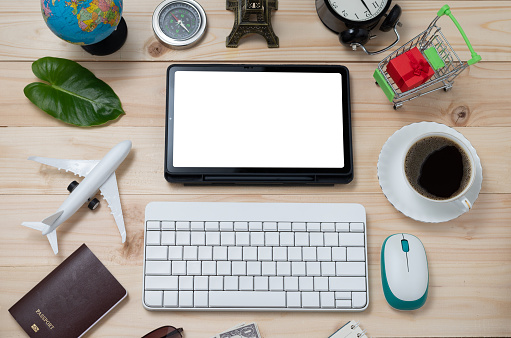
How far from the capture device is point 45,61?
2.85 ft

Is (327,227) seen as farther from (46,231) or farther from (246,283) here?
(46,231)

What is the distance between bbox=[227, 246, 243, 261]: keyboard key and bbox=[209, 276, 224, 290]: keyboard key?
41 mm

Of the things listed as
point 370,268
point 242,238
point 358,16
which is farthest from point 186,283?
point 358,16

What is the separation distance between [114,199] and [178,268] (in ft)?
0.59

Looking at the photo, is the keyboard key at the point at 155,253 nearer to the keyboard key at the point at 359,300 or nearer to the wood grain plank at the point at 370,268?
the wood grain plank at the point at 370,268

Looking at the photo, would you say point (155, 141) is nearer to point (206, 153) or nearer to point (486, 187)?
point (206, 153)

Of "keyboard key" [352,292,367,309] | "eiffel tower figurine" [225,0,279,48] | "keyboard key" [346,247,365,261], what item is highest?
"eiffel tower figurine" [225,0,279,48]

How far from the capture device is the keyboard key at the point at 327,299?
2.70ft

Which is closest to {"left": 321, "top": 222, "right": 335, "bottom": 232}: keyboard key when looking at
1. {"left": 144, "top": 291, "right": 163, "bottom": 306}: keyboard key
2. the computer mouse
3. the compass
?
the computer mouse

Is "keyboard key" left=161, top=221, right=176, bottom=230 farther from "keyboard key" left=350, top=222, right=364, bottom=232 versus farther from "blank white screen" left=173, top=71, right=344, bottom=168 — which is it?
"keyboard key" left=350, top=222, right=364, bottom=232

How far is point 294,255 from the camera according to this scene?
0.84 metres

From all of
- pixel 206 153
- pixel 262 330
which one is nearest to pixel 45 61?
pixel 206 153

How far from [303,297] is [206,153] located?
12.6 inches

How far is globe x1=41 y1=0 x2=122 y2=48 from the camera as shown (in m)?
0.76
